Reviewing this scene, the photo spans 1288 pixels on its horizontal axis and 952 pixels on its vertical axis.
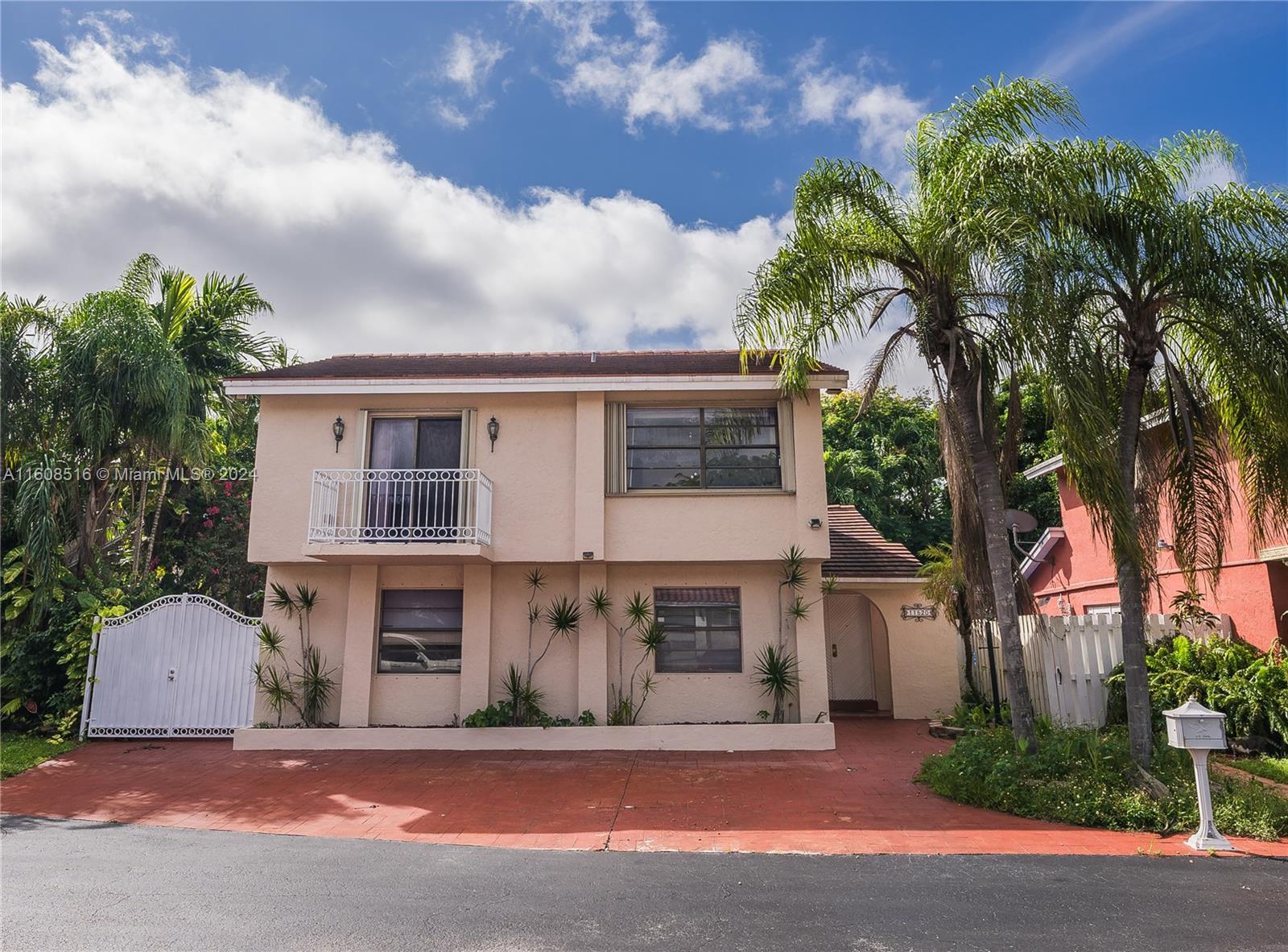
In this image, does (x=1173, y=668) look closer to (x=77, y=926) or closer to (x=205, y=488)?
(x=77, y=926)

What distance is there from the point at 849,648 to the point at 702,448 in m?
6.23

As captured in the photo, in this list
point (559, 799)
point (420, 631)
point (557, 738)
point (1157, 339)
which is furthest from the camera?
point (420, 631)

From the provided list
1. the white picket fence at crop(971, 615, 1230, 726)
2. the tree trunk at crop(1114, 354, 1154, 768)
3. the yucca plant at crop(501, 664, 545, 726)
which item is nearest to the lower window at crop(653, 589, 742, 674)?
the yucca plant at crop(501, 664, 545, 726)

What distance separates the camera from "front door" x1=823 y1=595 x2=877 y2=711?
53.8 ft

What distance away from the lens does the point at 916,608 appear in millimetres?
14859

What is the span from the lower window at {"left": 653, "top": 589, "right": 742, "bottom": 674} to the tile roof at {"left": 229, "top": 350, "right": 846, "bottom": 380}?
11.9 ft

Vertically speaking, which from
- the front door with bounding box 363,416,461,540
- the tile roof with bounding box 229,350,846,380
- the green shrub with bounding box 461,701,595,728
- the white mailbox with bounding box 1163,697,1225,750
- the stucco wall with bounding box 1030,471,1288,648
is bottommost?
the green shrub with bounding box 461,701,595,728

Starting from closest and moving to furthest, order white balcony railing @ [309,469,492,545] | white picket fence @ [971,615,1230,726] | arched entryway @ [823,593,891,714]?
white picket fence @ [971,615,1230,726] < white balcony railing @ [309,469,492,545] < arched entryway @ [823,593,891,714]

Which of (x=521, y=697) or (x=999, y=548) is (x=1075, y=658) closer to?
(x=999, y=548)

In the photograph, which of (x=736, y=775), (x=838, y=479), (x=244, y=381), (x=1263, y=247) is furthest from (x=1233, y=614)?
(x=244, y=381)

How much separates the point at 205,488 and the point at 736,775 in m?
13.0

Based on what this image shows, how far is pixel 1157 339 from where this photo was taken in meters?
8.90

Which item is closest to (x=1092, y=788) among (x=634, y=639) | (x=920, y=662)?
(x=634, y=639)

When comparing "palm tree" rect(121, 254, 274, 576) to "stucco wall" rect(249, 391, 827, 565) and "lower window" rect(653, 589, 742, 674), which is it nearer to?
"stucco wall" rect(249, 391, 827, 565)
